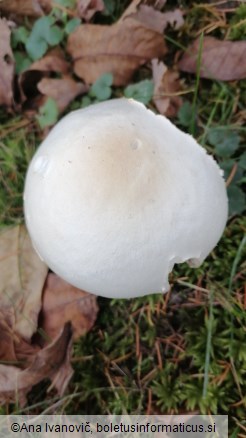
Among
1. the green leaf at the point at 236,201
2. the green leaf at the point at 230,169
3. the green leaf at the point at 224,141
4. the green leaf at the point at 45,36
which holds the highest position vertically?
the green leaf at the point at 45,36

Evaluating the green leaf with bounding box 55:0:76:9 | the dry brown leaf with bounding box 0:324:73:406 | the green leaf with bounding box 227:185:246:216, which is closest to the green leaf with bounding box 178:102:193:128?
the green leaf with bounding box 227:185:246:216

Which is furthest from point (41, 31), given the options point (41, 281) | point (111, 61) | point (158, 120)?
point (41, 281)

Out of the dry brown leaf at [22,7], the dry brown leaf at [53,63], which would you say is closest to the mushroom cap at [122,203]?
the dry brown leaf at [53,63]

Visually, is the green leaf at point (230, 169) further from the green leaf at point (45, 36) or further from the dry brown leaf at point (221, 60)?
the green leaf at point (45, 36)

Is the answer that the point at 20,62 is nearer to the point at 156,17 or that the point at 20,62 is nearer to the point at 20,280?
the point at 156,17

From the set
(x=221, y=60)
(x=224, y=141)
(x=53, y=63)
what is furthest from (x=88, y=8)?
(x=224, y=141)

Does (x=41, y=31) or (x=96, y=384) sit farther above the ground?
(x=41, y=31)

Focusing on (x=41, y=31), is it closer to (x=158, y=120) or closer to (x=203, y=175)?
(x=158, y=120)
